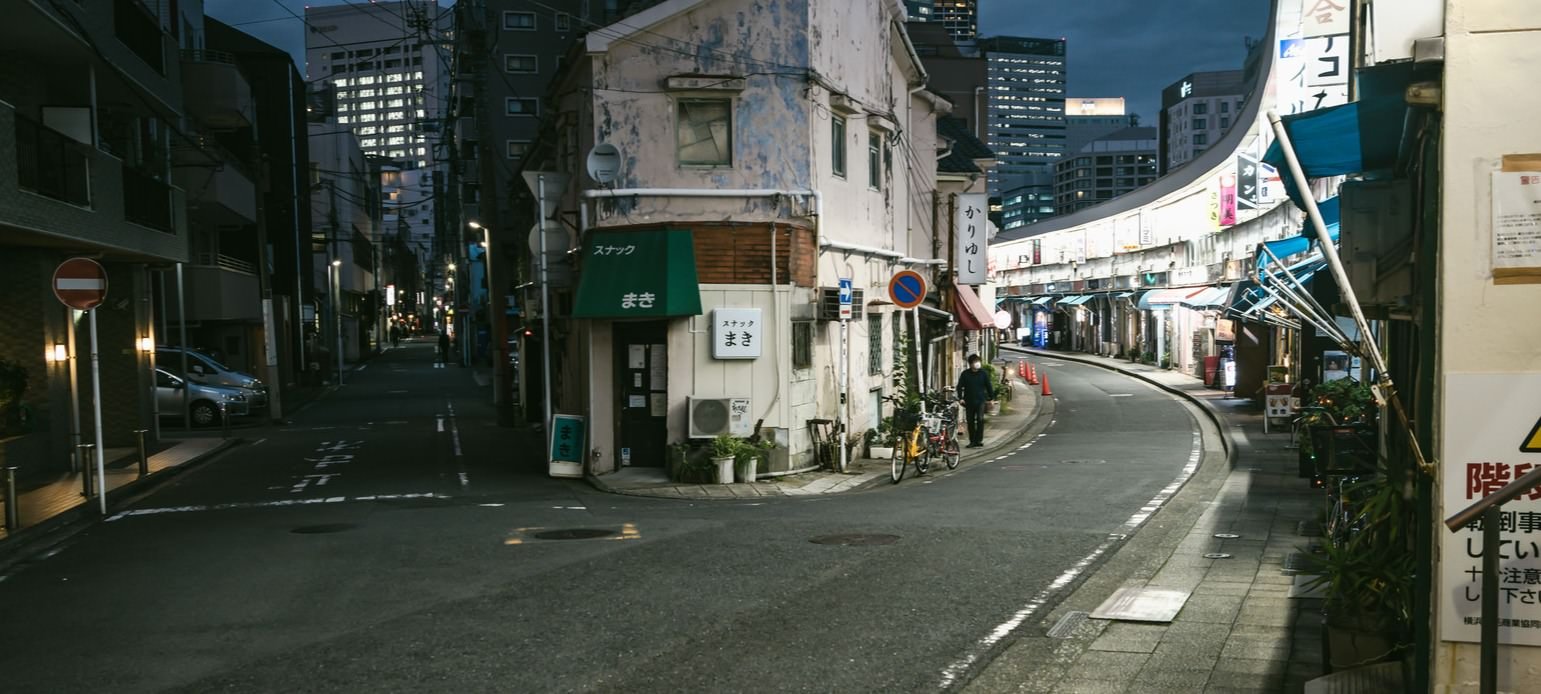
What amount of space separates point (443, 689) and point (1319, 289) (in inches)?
563

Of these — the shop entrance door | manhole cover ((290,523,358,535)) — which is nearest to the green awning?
the shop entrance door

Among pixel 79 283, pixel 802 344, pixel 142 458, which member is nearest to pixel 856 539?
pixel 802 344

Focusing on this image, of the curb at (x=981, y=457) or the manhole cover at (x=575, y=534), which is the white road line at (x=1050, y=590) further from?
the manhole cover at (x=575, y=534)

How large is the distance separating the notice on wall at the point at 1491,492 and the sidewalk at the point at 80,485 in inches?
558

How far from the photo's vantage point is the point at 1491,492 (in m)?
5.24

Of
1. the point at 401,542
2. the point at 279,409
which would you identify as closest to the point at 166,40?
the point at 279,409

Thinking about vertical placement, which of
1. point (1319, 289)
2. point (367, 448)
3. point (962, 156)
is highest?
point (962, 156)

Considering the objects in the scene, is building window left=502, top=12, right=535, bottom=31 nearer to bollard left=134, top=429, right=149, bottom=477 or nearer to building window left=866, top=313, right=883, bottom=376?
building window left=866, top=313, right=883, bottom=376

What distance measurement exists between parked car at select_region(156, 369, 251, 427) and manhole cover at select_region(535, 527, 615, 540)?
70.5ft

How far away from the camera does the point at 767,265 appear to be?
18828mm

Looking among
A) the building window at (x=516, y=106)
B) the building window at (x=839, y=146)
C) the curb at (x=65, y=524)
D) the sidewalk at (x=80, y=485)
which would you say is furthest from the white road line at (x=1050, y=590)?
the building window at (x=516, y=106)

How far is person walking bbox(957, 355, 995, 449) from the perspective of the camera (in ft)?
77.8

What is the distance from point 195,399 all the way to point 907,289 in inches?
840

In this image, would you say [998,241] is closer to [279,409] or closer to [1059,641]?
[279,409]
